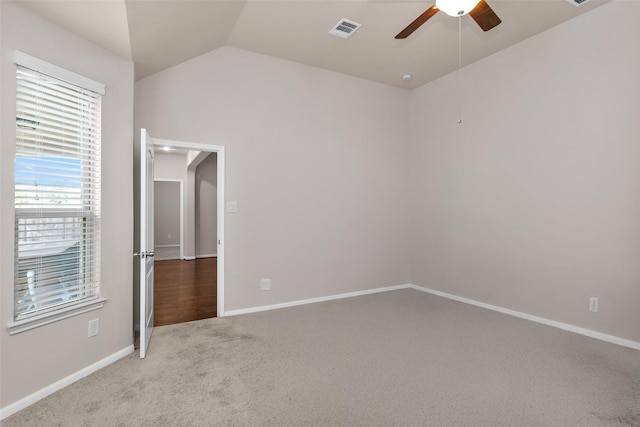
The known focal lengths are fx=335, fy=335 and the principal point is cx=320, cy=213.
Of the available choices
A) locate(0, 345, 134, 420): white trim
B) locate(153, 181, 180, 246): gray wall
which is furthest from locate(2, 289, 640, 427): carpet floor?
locate(153, 181, 180, 246): gray wall

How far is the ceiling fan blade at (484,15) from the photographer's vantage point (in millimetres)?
2379

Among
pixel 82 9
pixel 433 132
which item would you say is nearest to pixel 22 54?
pixel 82 9

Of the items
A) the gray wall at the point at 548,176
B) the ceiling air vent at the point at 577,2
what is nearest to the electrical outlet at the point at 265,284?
the gray wall at the point at 548,176

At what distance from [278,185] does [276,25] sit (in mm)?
1815

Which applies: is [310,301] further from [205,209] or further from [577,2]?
[205,209]

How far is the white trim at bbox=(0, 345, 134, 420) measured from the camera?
207cm

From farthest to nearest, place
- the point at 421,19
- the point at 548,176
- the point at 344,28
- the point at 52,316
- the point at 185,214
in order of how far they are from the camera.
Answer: the point at 185,214 → the point at 548,176 → the point at 344,28 → the point at 421,19 → the point at 52,316

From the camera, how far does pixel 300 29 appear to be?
11.9ft

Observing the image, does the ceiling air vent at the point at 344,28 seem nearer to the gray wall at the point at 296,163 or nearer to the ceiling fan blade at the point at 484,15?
the gray wall at the point at 296,163

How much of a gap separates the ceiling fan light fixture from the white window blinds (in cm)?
275

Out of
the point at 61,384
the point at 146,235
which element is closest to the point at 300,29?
the point at 146,235

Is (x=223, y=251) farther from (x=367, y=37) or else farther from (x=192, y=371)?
(x=367, y=37)

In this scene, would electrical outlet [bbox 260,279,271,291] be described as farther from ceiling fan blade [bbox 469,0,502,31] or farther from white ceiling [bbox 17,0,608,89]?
ceiling fan blade [bbox 469,0,502,31]

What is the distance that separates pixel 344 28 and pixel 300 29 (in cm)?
47
